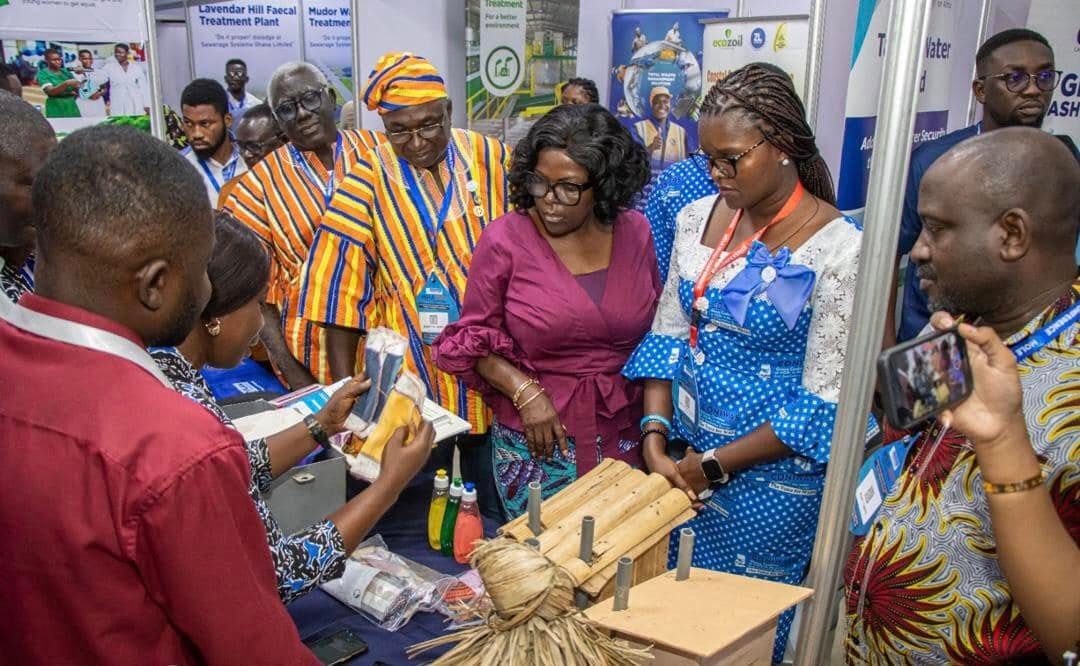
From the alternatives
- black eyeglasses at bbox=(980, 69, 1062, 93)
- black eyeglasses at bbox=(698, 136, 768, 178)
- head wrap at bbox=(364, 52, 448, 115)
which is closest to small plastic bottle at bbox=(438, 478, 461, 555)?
black eyeglasses at bbox=(698, 136, 768, 178)

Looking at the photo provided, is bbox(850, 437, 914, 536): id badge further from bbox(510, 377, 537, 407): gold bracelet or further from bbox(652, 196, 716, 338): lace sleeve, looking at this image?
bbox(510, 377, 537, 407): gold bracelet

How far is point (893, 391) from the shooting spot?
96 centimetres

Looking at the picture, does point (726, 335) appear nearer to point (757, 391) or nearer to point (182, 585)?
point (757, 391)

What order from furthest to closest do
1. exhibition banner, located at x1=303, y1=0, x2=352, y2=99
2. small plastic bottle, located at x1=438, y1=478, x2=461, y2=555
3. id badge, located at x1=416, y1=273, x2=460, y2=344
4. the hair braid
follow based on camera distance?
exhibition banner, located at x1=303, y1=0, x2=352, y2=99 → id badge, located at x1=416, y1=273, x2=460, y2=344 → small plastic bottle, located at x1=438, y1=478, x2=461, y2=555 → the hair braid

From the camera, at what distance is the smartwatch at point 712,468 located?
6.89 feet

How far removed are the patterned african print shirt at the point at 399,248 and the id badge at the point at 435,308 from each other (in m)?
0.02

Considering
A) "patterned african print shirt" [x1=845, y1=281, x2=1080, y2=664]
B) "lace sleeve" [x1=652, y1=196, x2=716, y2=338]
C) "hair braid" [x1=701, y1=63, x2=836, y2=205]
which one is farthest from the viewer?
"lace sleeve" [x1=652, y1=196, x2=716, y2=338]

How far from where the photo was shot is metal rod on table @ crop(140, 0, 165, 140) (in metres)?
2.75

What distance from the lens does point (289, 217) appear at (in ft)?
10.5

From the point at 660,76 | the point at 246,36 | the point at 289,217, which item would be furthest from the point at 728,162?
the point at 246,36

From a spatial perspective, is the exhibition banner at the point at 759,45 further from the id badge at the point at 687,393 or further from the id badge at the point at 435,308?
the id badge at the point at 687,393

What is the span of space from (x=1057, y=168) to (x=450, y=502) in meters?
1.54

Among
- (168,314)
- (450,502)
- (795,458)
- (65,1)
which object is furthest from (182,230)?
(65,1)

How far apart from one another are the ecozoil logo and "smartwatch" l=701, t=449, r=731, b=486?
2853 millimetres
